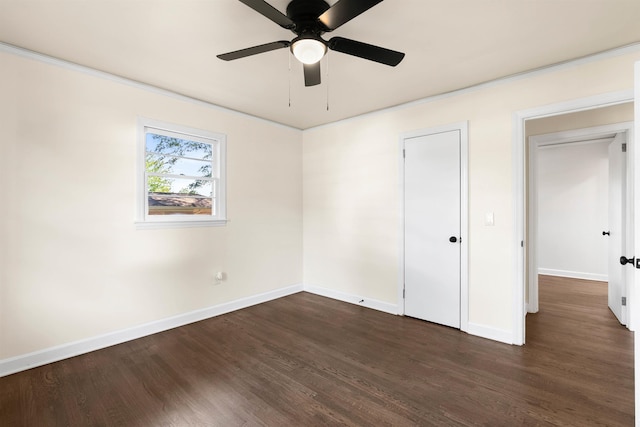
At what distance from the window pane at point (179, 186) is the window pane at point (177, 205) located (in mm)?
46

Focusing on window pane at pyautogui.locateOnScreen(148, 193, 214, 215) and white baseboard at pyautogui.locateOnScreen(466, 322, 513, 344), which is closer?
white baseboard at pyautogui.locateOnScreen(466, 322, 513, 344)

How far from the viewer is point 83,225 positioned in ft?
8.80

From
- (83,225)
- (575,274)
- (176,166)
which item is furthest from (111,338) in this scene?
(575,274)

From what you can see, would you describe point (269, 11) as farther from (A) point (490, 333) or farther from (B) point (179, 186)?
(A) point (490, 333)

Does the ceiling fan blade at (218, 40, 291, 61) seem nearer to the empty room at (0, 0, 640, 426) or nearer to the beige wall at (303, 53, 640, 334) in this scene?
the empty room at (0, 0, 640, 426)

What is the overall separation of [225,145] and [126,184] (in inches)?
47.6

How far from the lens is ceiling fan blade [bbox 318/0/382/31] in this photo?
1509mm

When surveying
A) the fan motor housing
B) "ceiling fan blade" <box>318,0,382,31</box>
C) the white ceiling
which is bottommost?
"ceiling fan blade" <box>318,0,382,31</box>

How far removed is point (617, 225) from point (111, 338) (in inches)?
217

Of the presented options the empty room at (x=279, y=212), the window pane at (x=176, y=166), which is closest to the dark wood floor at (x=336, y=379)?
the empty room at (x=279, y=212)

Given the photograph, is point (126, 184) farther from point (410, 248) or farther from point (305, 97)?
point (410, 248)

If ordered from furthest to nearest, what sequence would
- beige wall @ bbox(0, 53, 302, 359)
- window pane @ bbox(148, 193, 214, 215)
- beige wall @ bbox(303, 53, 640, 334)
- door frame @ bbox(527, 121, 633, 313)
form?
door frame @ bbox(527, 121, 633, 313), window pane @ bbox(148, 193, 214, 215), beige wall @ bbox(303, 53, 640, 334), beige wall @ bbox(0, 53, 302, 359)

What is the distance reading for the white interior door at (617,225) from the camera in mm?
3277

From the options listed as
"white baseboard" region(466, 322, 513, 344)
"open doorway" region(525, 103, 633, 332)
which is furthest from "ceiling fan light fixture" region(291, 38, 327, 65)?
"open doorway" region(525, 103, 633, 332)
